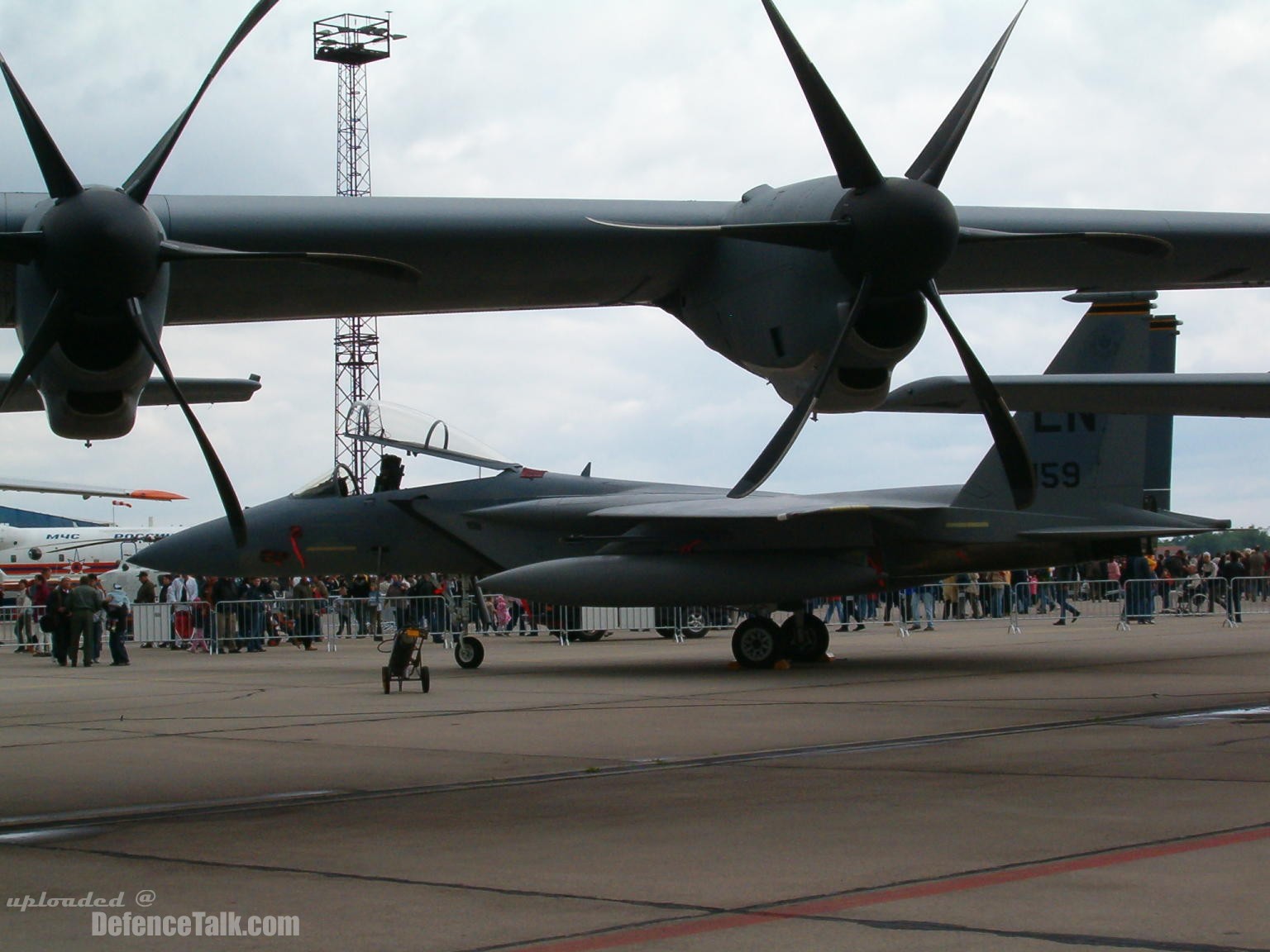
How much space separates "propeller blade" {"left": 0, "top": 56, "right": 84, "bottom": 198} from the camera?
6.67m

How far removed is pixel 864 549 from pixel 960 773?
10.6 metres

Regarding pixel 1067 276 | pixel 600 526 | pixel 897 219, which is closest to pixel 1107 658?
pixel 600 526

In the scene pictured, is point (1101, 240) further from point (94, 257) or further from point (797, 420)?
point (94, 257)

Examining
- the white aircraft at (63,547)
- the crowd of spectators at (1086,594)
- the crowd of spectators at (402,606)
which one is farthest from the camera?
the white aircraft at (63,547)

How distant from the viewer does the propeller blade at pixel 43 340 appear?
21.9 feet

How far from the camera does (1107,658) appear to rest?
19.7 meters

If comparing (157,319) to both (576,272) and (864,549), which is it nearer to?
(576,272)

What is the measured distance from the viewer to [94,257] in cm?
658

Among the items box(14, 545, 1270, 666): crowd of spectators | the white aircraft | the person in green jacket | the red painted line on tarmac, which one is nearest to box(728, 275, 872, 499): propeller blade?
the red painted line on tarmac

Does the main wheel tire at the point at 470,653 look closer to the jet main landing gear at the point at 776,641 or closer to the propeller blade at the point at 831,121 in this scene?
the jet main landing gear at the point at 776,641

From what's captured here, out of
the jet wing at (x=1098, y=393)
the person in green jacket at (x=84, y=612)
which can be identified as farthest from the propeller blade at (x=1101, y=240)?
the person in green jacket at (x=84, y=612)

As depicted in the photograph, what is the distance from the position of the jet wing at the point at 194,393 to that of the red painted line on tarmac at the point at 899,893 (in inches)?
249

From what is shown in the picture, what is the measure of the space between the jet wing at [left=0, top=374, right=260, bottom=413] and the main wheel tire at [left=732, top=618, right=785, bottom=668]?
10.6m

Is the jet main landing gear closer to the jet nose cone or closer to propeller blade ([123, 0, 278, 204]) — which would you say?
the jet nose cone
